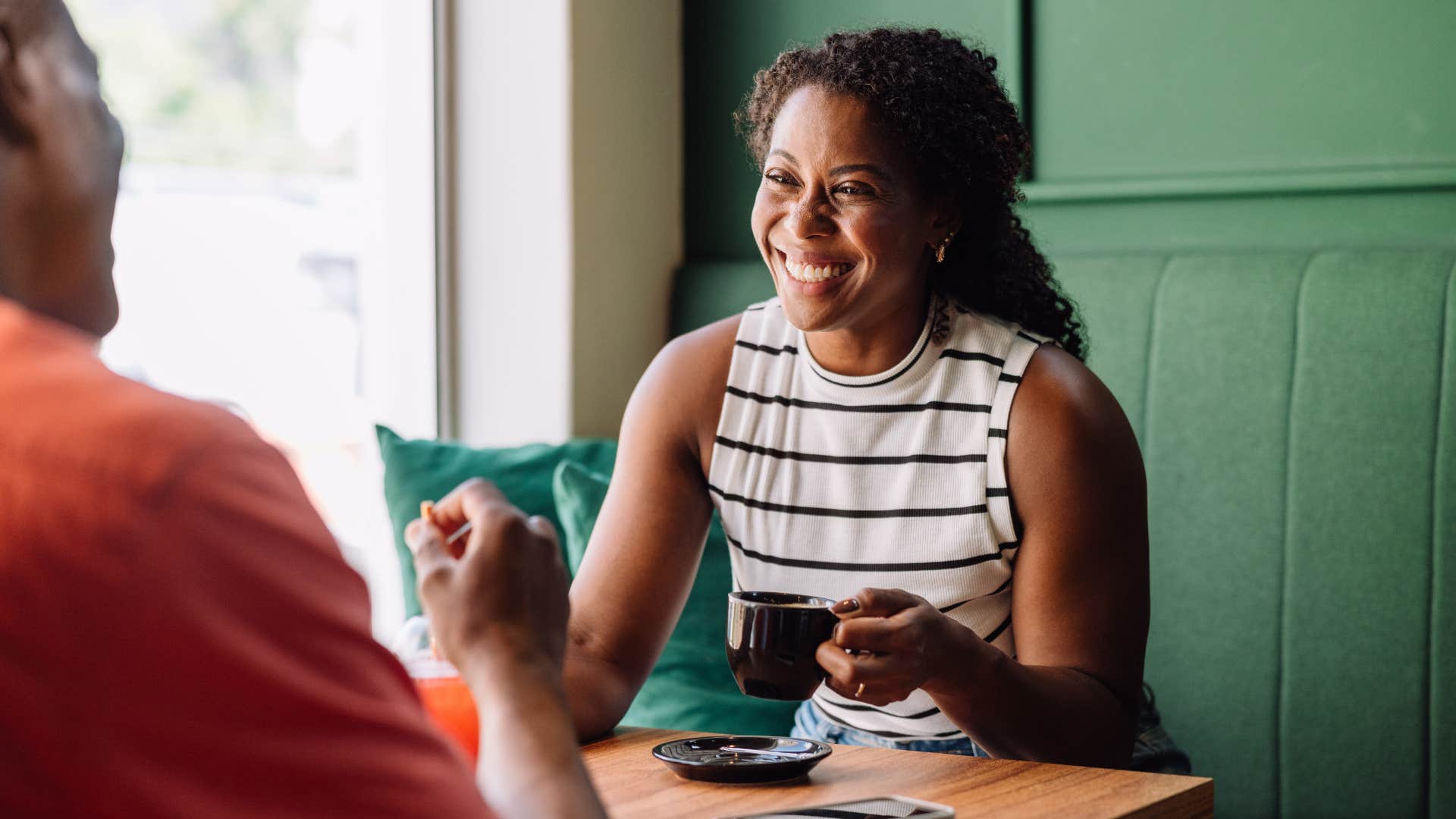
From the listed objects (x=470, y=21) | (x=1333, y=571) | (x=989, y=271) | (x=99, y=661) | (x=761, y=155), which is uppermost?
(x=470, y=21)

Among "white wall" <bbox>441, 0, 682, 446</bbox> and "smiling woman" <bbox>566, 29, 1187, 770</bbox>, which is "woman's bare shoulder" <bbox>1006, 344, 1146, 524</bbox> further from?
"white wall" <bbox>441, 0, 682, 446</bbox>

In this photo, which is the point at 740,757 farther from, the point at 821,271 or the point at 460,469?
the point at 460,469

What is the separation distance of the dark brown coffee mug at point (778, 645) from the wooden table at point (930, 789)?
0.23 feet

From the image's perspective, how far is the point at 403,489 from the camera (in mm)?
2328

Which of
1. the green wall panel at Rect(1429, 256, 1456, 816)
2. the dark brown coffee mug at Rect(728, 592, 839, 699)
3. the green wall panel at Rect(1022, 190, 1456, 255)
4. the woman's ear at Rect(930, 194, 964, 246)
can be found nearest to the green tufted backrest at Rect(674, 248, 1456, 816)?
the green wall panel at Rect(1429, 256, 1456, 816)

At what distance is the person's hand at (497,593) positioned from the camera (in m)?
0.73


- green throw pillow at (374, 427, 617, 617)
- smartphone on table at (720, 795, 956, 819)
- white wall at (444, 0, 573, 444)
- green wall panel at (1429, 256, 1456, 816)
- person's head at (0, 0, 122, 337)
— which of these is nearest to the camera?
person's head at (0, 0, 122, 337)

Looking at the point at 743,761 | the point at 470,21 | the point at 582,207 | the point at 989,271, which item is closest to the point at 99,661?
the point at 743,761

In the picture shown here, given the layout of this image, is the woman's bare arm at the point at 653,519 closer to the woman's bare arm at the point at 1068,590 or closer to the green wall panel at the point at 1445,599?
the woman's bare arm at the point at 1068,590

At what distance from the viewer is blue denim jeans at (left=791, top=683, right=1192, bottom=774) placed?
1.55m

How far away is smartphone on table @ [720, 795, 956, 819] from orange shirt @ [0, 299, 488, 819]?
19.0 inches

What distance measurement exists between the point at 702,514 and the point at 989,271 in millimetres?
437

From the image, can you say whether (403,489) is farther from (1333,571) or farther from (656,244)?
(1333,571)

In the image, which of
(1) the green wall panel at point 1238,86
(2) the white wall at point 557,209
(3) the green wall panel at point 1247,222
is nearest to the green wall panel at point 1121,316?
(3) the green wall panel at point 1247,222
